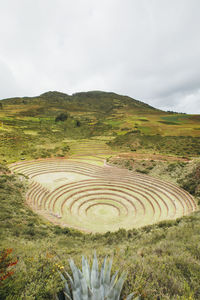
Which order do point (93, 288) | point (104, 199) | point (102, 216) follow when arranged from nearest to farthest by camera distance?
point (93, 288)
point (102, 216)
point (104, 199)

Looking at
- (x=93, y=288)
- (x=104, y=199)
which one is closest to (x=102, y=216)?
(x=104, y=199)

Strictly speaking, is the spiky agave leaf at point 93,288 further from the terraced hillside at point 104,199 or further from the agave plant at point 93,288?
the terraced hillside at point 104,199

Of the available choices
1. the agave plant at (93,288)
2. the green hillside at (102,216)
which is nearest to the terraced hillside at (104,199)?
the green hillside at (102,216)

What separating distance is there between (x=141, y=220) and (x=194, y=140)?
32.9m

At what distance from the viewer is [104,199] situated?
61.9 ft

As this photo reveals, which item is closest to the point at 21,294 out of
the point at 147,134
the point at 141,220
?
the point at 141,220

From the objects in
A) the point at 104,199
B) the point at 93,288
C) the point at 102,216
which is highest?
the point at 93,288

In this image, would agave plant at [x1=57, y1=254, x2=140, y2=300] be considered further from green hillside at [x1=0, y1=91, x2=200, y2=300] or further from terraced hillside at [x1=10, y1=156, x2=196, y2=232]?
terraced hillside at [x1=10, y1=156, x2=196, y2=232]

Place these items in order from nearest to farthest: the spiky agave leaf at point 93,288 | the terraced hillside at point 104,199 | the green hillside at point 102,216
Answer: the spiky agave leaf at point 93,288
the green hillside at point 102,216
the terraced hillside at point 104,199

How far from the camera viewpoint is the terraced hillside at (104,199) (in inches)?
578

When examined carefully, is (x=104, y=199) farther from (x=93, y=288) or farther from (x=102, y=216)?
(x=93, y=288)

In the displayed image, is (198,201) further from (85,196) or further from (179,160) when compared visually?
(85,196)

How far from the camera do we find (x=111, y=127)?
62.9 m

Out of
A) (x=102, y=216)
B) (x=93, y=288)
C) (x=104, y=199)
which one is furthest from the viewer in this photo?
(x=104, y=199)
